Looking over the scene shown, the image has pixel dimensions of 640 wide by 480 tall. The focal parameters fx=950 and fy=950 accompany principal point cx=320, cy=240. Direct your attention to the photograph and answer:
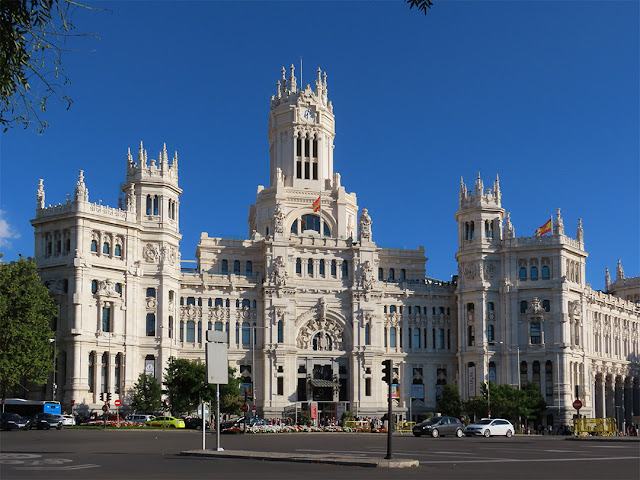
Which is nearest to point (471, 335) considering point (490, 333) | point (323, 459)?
point (490, 333)

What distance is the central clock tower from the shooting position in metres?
134

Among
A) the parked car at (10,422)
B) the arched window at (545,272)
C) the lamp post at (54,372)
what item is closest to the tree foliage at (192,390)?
the lamp post at (54,372)

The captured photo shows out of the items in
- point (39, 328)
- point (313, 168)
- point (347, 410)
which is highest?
point (313, 168)

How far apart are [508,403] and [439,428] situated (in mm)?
36731

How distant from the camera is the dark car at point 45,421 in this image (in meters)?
80.6

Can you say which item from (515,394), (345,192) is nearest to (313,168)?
(345,192)

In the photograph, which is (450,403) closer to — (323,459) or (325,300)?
(325,300)

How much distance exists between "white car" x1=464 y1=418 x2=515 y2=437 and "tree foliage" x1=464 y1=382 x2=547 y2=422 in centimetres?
2784

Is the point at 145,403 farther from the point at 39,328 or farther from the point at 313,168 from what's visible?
the point at 313,168

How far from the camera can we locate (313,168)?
459ft

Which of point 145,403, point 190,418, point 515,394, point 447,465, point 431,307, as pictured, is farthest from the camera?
point 431,307

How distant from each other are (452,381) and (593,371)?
70.2 ft

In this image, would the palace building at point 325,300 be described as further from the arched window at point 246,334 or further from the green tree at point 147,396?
the green tree at point 147,396

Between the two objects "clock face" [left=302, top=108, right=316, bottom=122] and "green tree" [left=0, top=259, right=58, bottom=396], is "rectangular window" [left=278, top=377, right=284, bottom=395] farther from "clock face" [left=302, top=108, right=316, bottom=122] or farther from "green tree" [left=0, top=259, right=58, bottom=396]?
"clock face" [left=302, top=108, right=316, bottom=122]
